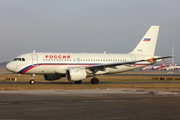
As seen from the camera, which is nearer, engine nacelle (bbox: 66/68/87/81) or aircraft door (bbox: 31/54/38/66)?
engine nacelle (bbox: 66/68/87/81)

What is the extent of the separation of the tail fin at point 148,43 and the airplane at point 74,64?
35.5 inches

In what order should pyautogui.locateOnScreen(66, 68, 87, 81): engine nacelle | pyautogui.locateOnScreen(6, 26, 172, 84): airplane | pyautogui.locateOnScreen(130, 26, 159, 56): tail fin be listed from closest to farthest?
1. pyautogui.locateOnScreen(66, 68, 87, 81): engine nacelle
2. pyautogui.locateOnScreen(6, 26, 172, 84): airplane
3. pyautogui.locateOnScreen(130, 26, 159, 56): tail fin

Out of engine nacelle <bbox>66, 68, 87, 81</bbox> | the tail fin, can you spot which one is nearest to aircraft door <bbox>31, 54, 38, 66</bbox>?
engine nacelle <bbox>66, 68, 87, 81</bbox>

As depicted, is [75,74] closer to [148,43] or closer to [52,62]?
[52,62]

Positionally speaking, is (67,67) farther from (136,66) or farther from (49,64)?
(136,66)

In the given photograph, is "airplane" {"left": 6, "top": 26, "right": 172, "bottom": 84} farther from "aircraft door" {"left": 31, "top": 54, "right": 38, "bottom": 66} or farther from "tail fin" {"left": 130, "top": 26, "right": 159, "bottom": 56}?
"tail fin" {"left": 130, "top": 26, "right": 159, "bottom": 56}

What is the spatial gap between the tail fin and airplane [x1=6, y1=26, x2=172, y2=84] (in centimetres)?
90

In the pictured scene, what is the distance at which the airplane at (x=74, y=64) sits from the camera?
43.7 metres

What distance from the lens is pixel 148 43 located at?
53.3m

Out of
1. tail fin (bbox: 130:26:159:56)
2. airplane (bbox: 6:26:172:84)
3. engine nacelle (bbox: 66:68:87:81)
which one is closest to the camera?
engine nacelle (bbox: 66:68:87:81)

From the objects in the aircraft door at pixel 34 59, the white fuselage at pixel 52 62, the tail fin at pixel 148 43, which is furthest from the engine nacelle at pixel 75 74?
the tail fin at pixel 148 43

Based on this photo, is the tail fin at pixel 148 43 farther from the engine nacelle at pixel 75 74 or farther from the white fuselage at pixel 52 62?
the engine nacelle at pixel 75 74

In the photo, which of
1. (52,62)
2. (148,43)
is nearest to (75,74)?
(52,62)

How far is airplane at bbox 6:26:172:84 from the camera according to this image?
143 feet
